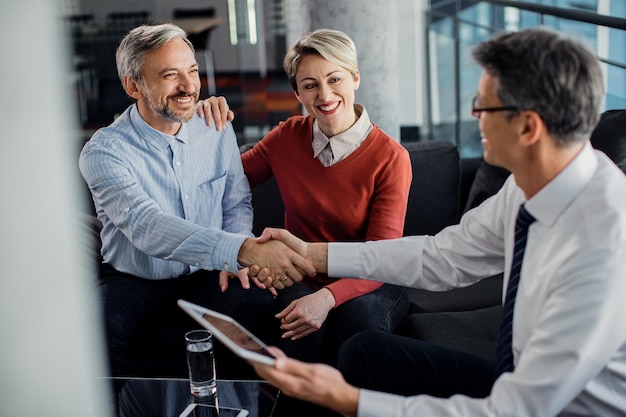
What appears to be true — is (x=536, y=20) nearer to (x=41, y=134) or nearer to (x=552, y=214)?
(x=552, y=214)

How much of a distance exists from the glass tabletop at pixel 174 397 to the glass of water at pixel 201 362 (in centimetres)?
2

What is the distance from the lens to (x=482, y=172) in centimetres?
282

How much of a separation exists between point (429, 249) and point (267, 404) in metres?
0.52

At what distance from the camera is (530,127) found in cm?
133

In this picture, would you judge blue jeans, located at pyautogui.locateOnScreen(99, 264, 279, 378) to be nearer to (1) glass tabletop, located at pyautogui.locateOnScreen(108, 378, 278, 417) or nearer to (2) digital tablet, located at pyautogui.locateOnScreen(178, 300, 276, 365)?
(1) glass tabletop, located at pyautogui.locateOnScreen(108, 378, 278, 417)

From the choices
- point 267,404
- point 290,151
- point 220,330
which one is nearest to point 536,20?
point 290,151

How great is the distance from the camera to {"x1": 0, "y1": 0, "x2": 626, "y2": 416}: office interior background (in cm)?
49

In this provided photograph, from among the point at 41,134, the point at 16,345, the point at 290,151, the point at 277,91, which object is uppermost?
the point at 41,134

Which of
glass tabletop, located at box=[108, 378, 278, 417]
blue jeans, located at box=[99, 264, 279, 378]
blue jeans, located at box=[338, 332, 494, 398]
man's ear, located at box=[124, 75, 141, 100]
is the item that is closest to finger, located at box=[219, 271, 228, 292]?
blue jeans, located at box=[99, 264, 279, 378]

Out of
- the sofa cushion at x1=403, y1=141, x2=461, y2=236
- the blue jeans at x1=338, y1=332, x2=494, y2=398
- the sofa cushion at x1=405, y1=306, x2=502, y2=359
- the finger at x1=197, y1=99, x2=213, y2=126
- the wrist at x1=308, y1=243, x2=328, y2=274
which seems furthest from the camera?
the sofa cushion at x1=403, y1=141, x2=461, y2=236

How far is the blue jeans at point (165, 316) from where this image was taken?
7.42ft

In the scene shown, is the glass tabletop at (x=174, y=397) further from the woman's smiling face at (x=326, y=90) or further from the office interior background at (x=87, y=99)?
the woman's smiling face at (x=326, y=90)

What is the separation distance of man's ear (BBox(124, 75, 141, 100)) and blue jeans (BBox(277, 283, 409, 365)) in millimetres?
724

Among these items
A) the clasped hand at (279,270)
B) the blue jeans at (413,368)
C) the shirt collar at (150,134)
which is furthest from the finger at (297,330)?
the shirt collar at (150,134)
